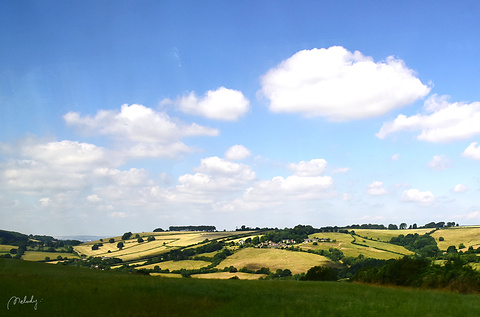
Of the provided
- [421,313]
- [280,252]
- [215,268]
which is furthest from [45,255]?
[421,313]

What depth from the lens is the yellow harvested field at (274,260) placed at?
493 ft

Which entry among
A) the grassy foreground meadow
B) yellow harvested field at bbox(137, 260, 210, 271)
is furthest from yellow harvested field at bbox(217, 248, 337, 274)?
the grassy foreground meadow

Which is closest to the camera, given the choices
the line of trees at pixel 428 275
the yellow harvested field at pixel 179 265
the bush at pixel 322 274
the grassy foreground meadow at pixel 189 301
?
the grassy foreground meadow at pixel 189 301

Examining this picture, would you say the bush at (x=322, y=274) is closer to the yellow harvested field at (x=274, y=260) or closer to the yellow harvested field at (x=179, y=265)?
the yellow harvested field at (x=274, y=260)

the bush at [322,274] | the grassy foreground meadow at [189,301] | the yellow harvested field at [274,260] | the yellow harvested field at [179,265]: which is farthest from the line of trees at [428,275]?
the yellow harvested field at [179,265]

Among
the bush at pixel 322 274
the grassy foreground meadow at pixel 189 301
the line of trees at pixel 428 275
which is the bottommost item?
the bush at pixel 322 274

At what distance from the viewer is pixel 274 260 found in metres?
160

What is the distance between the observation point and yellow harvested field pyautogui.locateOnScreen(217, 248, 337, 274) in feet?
493

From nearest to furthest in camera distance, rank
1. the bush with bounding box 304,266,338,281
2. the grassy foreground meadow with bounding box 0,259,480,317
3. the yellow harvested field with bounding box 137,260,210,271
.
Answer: the grassy foreground meadow with bounding box 0,259,480,317, the bush with bounding box 304,266,338,281, the yellow harvested field with bounding box 137,260,210,271

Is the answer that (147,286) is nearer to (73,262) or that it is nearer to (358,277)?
(358,277)

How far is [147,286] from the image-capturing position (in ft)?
102

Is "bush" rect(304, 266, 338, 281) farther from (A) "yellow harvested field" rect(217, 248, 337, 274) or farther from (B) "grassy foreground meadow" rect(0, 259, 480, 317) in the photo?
(A) "yellow harvested field" rect(217, 248, 337, 274)

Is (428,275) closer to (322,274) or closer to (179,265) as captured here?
(322,274)

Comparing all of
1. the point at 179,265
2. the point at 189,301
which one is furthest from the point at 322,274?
the point at 179,265
